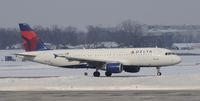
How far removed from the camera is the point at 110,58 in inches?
2052

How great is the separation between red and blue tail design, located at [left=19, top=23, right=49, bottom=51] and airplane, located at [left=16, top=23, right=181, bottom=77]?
0.22 metres

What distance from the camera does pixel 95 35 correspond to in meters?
192

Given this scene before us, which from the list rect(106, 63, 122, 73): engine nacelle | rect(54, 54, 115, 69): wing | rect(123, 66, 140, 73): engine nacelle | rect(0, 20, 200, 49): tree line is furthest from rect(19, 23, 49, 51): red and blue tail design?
rect(0, 20, 200, 49): tree line

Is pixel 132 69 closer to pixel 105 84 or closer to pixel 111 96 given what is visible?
pixel 105 84

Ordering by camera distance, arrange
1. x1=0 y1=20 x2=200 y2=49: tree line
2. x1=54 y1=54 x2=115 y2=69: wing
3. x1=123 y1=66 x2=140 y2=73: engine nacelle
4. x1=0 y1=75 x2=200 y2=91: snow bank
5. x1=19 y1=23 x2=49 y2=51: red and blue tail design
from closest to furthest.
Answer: x1=0 y1=75 x2=200 y2=91: snow bank, x1=123 y1=66 x2=140 y2=73: engine nacelle, x1=54 y1=54 x2=115 y2=69: wing, x1=19 y1=23 x2=49 y2=51: red and blue tail design, x1=0 y1=20 x2=200 y2=49: tree line

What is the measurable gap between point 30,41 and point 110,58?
9.28 meters

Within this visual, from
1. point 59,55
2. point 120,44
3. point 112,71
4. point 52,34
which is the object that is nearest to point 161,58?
point 112,71

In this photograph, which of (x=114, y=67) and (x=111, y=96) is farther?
(x=114, y=67)

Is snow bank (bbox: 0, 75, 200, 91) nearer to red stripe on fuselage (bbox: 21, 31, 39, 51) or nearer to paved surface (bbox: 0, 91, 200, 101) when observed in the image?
paved surface (bbox: 0, 91, 200, 101)

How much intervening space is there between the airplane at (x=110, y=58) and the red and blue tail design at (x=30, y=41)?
225mm

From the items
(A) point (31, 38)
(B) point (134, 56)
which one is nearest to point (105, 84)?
(B) point (134, 56)

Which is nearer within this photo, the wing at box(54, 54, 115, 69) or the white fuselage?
the white fuselage

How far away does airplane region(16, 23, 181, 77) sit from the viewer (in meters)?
50.9

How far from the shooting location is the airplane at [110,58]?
167 ft
